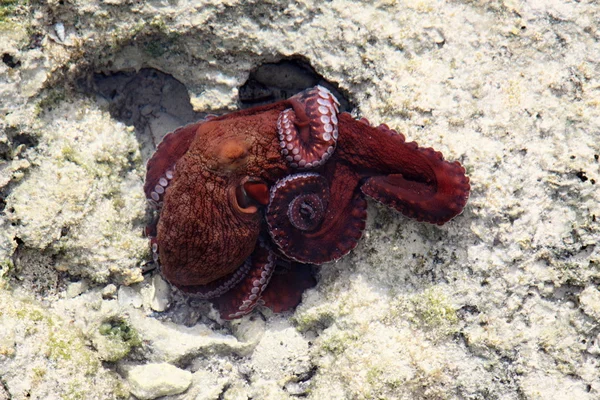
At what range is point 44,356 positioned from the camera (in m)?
3.47

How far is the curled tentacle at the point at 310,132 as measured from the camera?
3650 millimetres

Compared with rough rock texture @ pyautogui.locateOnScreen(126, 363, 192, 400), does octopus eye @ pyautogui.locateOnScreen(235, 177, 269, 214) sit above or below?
above

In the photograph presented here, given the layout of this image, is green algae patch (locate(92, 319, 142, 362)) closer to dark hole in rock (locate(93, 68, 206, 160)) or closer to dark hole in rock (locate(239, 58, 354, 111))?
dark hole in rock (locate(93, 68, 206, 160))

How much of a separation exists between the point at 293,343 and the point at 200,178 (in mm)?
1627

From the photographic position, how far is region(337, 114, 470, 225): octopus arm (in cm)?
343

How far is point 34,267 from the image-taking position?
149 inches

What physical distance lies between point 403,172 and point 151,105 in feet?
8.95

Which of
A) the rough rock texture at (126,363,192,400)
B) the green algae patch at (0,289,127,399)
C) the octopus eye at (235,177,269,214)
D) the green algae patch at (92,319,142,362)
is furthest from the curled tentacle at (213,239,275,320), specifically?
the green algae patch at (0,289,127,399)

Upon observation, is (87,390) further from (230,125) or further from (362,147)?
(362,147)

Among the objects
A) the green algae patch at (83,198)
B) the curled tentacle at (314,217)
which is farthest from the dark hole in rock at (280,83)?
the green algae patch at (83,198)

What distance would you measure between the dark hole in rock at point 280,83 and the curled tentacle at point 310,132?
0.49 m

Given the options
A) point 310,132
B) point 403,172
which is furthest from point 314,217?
point 403,172

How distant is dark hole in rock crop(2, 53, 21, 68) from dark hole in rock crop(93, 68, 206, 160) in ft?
3.50

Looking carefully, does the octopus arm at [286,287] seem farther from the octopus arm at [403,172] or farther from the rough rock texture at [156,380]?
the octopus arm at [403,172]
